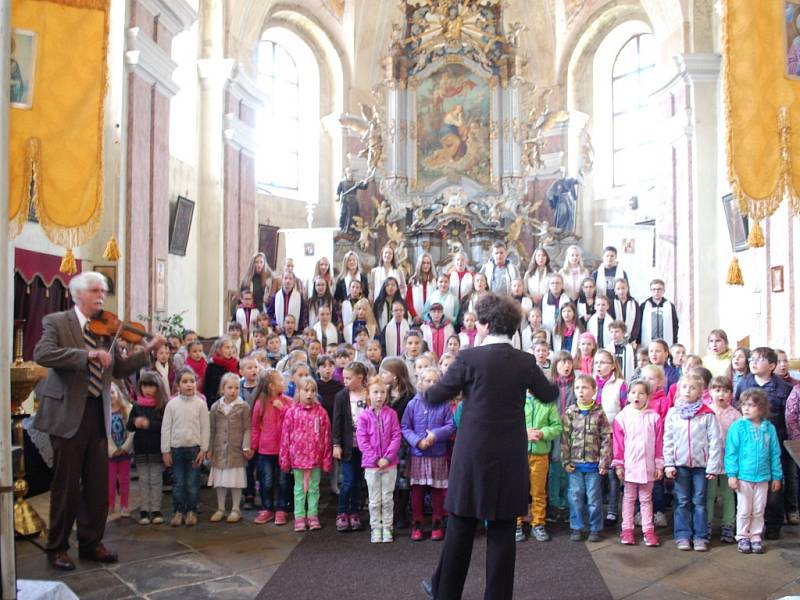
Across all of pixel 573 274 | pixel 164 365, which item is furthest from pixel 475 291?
pixel 164 365

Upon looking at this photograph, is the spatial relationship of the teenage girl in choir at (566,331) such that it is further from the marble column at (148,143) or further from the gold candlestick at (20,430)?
the marble column at (148,143)

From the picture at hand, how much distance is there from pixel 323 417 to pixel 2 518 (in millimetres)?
2795

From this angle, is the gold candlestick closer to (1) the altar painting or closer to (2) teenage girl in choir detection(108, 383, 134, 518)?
(2) teenage girl in choir detection(108, 383, 134, 518)

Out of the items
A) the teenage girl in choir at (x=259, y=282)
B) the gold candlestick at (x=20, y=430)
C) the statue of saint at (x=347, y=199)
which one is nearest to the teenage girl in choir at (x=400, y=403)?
the gold candlestick at (x=20, y=430)

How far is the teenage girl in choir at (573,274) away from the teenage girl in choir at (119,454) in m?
5.33

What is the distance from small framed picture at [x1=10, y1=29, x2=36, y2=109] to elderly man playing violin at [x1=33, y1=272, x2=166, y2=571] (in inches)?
52.5

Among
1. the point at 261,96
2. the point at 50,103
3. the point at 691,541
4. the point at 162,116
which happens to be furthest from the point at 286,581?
the point at 261,96

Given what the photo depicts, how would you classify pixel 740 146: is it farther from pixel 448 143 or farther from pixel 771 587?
pixel 448 143

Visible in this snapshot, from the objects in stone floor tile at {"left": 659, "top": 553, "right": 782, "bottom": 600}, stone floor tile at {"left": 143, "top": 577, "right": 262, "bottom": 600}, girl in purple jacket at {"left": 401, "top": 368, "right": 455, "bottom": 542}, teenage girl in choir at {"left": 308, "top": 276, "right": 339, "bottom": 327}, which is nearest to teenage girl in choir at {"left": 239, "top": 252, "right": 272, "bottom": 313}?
teenage girl in choir at {"left": 308, "top": 276, "right": 339, "bottom": 327}

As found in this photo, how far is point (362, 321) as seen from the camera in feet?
29.1

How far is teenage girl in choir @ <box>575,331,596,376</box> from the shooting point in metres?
6.77

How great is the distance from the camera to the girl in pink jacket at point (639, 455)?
534 centimetres

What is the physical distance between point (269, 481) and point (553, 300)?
13.4 ft

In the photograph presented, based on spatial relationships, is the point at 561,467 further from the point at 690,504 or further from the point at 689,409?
the point at 689,409
